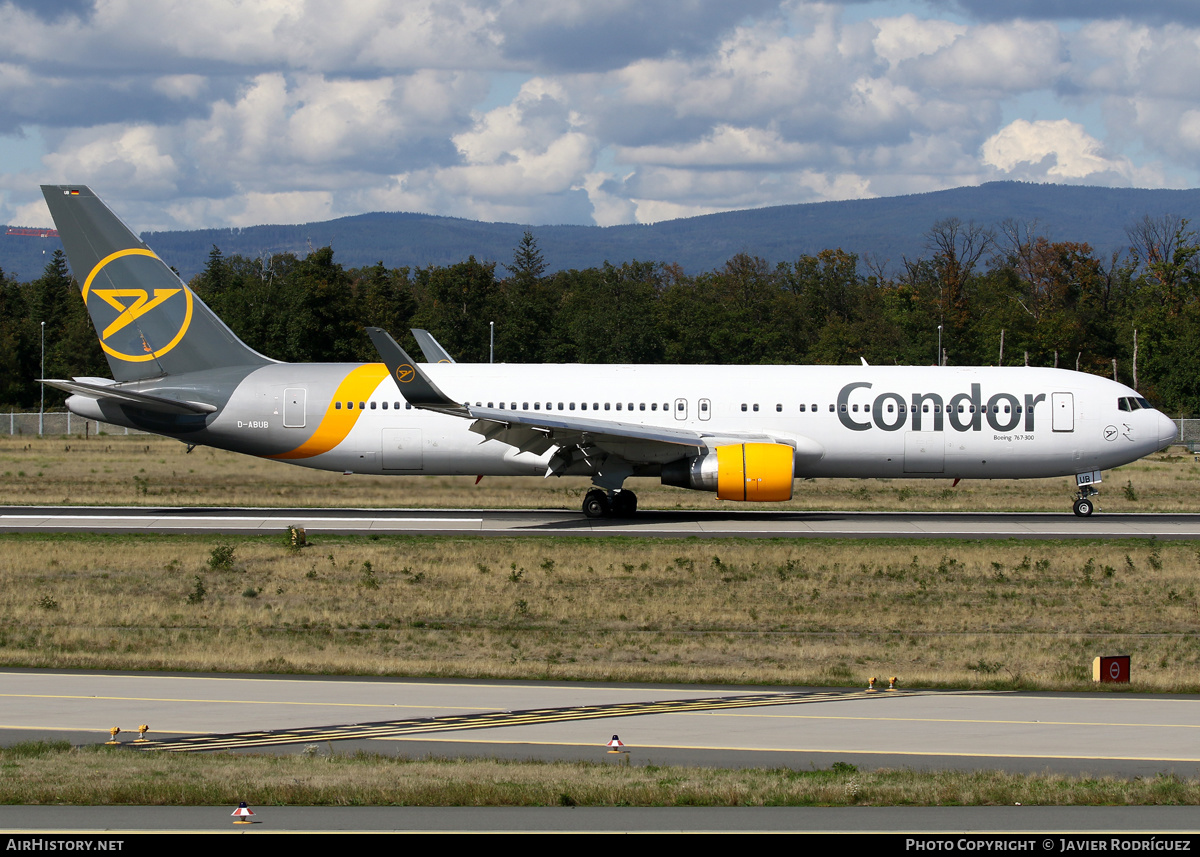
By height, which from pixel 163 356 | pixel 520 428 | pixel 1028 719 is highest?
pixel 163 356

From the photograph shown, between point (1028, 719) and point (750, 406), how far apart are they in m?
19.1

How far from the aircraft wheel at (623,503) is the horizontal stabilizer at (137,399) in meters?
11.3

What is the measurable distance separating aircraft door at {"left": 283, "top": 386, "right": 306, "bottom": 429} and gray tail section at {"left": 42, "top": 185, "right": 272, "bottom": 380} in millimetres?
2120

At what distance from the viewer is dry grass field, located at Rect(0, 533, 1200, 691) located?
16312mm

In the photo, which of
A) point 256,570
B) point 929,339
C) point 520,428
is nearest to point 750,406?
point 520,428

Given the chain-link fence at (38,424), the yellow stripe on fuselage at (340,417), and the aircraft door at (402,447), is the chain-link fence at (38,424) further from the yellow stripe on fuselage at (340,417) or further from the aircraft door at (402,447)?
the aircraft door at (402,447)

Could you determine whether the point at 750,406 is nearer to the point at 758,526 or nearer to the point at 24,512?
the point at 758,526

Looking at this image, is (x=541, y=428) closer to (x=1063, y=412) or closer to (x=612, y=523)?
(x=612, y=523)

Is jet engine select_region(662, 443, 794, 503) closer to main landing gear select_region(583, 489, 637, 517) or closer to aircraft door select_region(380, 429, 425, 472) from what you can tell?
main landing gear select_region(583, 489, 637, 517)

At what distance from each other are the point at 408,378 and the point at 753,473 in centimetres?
896

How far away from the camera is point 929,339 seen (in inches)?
3521

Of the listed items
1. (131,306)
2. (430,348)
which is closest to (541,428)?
(430,348)

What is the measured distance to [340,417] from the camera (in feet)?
105
